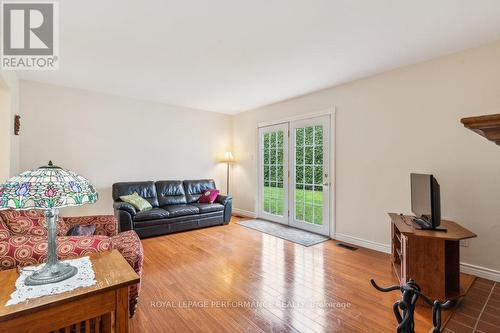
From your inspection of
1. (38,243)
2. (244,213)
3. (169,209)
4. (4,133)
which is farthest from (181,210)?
(38,243)

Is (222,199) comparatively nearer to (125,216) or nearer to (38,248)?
(125,216)

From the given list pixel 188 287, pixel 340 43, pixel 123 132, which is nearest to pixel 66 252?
pixel 188 287

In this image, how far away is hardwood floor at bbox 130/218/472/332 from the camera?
74.0 inches

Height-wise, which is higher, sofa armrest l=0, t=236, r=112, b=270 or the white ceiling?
the white ceiling

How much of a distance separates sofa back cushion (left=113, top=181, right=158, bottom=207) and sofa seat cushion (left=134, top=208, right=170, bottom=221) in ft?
1.42

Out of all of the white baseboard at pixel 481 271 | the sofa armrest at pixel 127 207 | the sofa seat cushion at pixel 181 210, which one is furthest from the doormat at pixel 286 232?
the sofa armrest at pixel 127 207

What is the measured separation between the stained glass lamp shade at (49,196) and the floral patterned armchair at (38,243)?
26 centimetres

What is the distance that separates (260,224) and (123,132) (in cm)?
317

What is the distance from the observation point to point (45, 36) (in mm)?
2449


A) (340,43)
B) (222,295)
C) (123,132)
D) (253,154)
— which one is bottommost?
(222,295)

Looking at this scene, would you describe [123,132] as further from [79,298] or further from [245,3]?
[79,298]

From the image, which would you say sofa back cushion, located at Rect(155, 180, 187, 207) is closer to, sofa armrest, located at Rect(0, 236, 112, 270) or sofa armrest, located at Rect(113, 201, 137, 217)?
sofa armrest, located at Rect(113, 201, 137, 217)

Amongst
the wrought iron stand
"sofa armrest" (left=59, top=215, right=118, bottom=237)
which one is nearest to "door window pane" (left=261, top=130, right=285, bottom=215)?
"sofa armrest" (left=59, top=215, right=118, bottom=237)

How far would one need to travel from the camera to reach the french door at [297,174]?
13.4 ft
